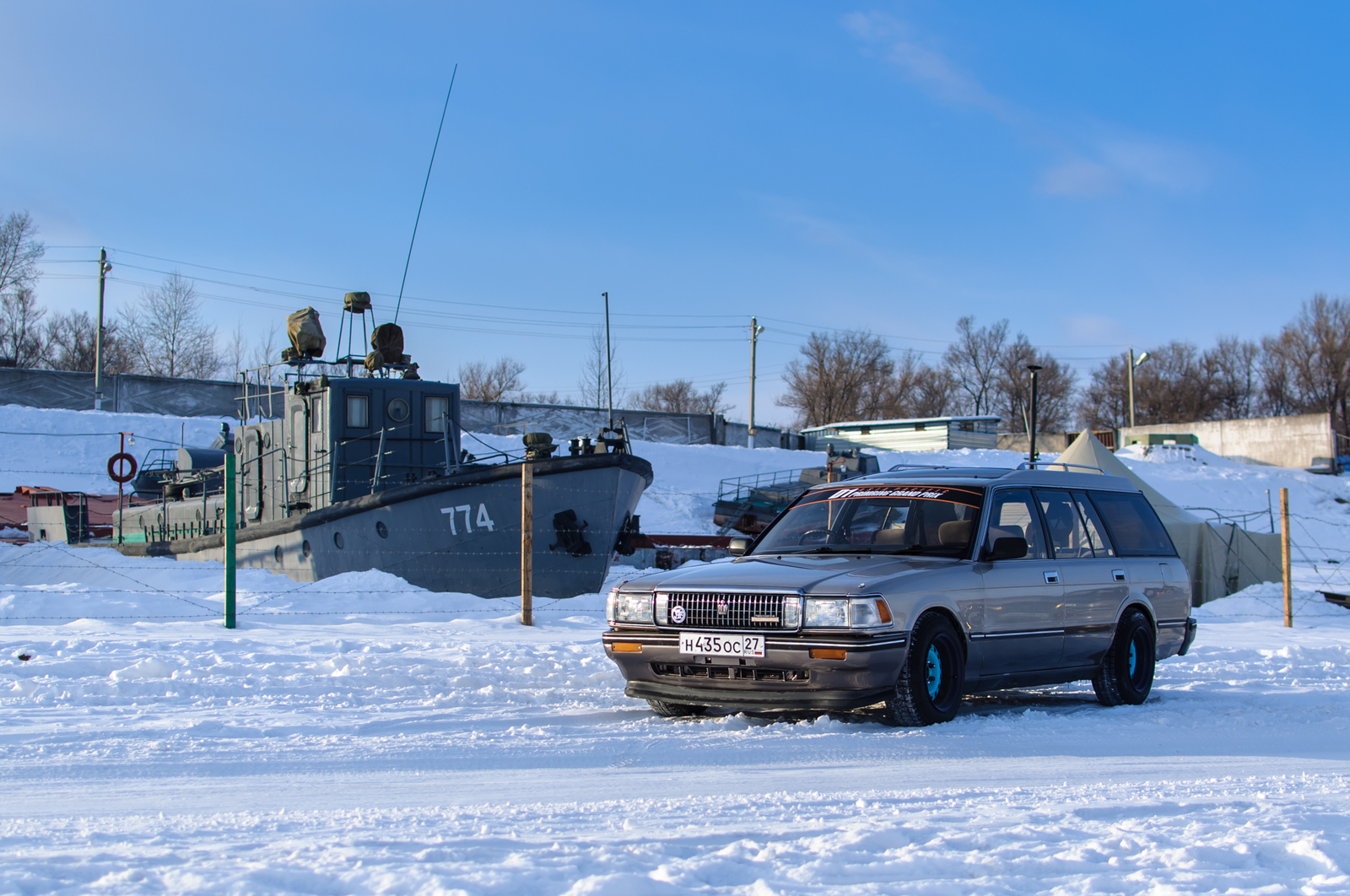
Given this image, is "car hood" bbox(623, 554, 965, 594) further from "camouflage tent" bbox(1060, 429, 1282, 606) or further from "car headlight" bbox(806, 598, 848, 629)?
"camouflage tent" bbox(1060, 429, 1282, 606)

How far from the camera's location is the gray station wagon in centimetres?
621

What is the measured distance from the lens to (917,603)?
638 cm

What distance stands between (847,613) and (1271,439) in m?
59.0

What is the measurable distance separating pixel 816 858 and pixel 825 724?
287cm

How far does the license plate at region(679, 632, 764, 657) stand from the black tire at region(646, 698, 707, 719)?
22.3 inches

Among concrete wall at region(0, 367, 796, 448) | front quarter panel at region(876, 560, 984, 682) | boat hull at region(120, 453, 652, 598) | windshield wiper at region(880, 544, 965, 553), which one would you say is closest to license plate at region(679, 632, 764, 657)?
front quarter panel at region(876, 560, 984, 682)

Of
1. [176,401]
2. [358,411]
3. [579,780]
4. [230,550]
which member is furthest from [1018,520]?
[176,401]

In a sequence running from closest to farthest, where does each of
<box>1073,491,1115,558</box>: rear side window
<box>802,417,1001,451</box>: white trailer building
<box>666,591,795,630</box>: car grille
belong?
1. <box>666,591,795,630</box>: car grille
2. <box>1073,491,1115,558</box>: rear side window
3. <box>802,417,1001,451</box>: white trailer building

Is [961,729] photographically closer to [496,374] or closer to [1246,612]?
[1246,612]

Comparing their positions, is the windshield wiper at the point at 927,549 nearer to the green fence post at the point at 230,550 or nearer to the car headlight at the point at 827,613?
the car headlight at the point at 827,613

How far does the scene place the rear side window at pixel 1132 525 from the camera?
823cm

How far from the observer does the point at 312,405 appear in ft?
57.8

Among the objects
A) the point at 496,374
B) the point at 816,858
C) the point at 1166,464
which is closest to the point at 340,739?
the point at 816,858

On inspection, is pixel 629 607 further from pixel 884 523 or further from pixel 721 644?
pixel 884 523
